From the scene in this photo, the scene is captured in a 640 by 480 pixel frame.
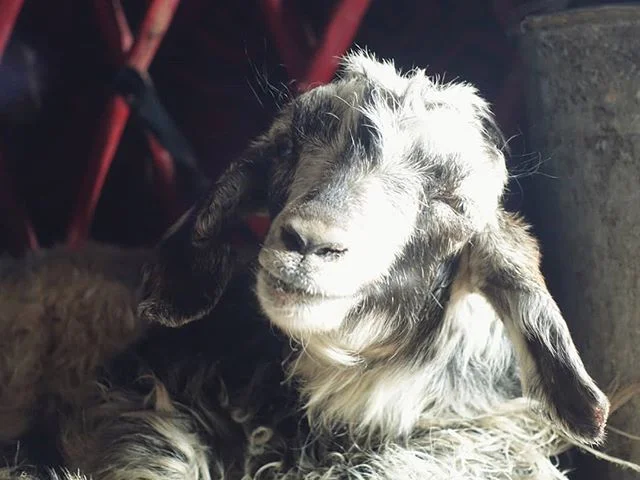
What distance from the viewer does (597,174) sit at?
1417mm

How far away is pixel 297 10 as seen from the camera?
1.96m

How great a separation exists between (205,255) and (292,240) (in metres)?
0.39

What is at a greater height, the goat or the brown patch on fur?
the goat

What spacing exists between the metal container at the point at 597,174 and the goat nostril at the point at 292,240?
669mm

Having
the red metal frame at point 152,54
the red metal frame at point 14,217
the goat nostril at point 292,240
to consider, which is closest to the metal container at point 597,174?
the red metal frame at point 152,54

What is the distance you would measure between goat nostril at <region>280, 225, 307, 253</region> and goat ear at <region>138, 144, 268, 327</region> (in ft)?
1.15

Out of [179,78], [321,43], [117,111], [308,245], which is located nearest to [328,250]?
[308,245]

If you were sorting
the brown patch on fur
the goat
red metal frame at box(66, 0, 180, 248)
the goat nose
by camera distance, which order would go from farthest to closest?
red metal frame at box(66, 0, 180, 248) → the brown patch on fur → the goat → the goat nose

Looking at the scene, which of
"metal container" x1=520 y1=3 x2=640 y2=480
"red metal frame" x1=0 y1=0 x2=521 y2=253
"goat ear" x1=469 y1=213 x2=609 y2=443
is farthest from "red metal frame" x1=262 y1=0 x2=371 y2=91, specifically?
"goat ear" x1=469 y1=213 x2=609 y2=443

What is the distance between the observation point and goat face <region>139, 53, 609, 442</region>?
1.05m

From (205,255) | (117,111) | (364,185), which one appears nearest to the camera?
(364,185)

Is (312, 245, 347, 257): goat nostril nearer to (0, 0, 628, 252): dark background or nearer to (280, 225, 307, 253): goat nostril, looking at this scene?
(280, 225, 307, 253): goat nostril

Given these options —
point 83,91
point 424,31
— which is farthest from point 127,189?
point 424,31

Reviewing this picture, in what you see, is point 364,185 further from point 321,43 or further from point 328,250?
point 321,43
